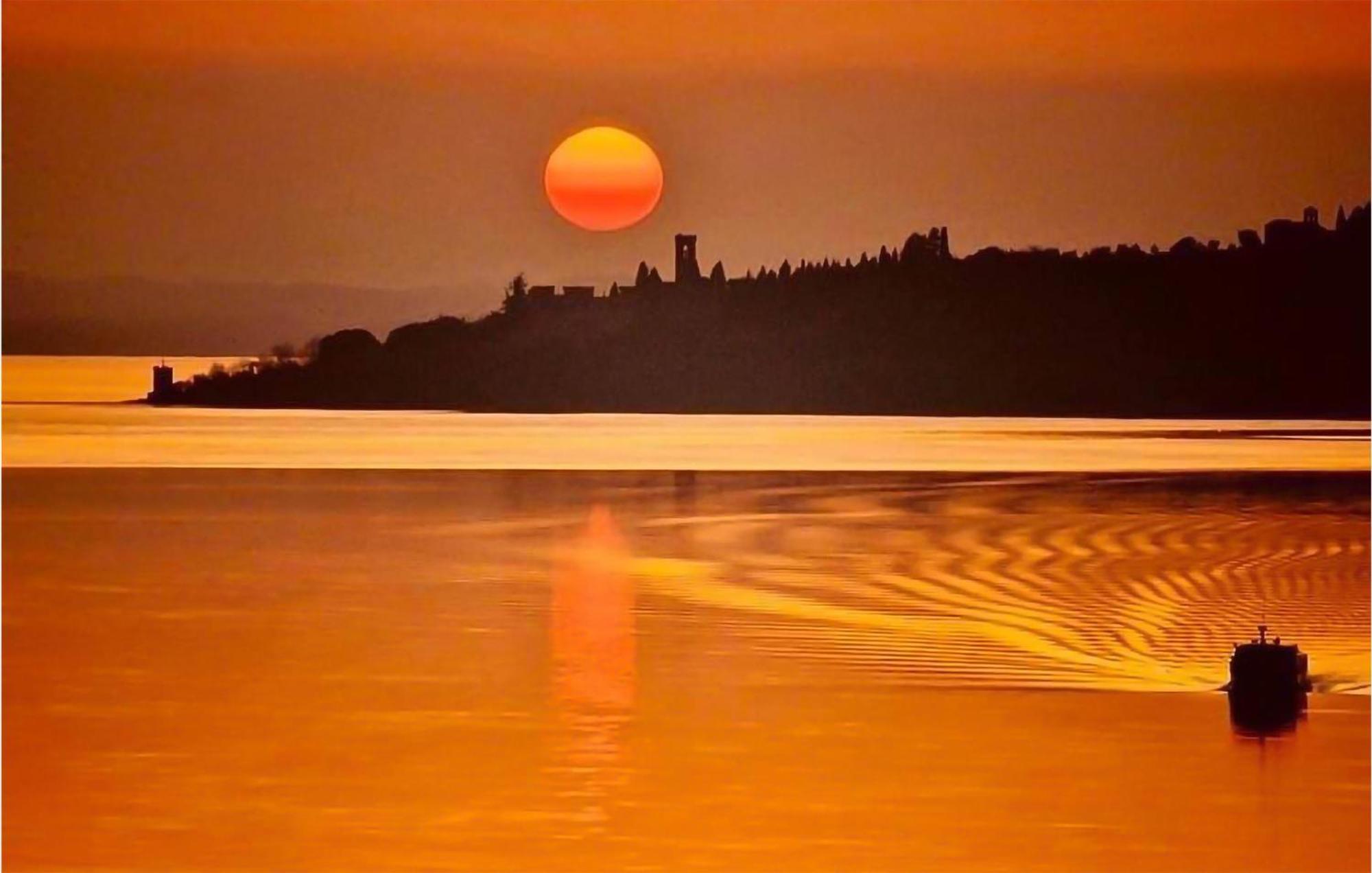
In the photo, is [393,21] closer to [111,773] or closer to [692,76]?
[692,76]

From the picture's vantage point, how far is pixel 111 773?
8.63 meters

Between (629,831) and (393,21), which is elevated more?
(393,21)

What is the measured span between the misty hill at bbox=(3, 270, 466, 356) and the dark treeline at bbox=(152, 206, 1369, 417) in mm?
1252

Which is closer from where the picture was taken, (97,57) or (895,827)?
(895,827)

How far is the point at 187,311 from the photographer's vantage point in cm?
1797

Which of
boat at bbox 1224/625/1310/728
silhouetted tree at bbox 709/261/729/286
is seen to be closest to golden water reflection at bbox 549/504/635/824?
boat at bbox 1224/625/1310/728

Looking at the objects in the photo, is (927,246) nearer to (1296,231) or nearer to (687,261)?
(687,261)

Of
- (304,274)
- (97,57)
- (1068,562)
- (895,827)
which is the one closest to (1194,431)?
(1068,562)

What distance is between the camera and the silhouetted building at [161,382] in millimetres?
36062

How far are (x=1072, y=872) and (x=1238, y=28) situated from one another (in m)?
7.76

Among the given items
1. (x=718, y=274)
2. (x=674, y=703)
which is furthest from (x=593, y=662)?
(x=718, y=274)

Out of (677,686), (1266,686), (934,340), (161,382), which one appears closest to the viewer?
(1266,686)

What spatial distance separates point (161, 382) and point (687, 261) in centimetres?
1920

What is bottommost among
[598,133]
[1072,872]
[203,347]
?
[1072,872]
